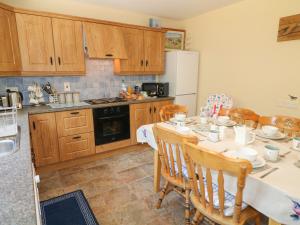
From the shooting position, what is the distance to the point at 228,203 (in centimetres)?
125

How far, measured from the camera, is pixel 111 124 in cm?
302

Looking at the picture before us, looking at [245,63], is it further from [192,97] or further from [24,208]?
[24,208]

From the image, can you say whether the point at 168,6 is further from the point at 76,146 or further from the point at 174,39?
the point at 76,146

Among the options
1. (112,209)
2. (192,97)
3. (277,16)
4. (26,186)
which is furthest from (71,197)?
(277,16)

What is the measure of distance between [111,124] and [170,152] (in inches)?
66.6

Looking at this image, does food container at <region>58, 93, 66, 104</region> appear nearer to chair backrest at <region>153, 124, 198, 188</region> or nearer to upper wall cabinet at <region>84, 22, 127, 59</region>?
upper wall cabinet at <region>84, 22, 127, 59</region>

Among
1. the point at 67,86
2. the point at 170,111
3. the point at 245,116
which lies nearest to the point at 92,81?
the point at 67,86

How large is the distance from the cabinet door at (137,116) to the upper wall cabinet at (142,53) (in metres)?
0.64

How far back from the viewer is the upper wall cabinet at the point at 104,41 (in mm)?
2785

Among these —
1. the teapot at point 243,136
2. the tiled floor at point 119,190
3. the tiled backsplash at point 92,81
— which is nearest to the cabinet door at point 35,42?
the tiled backsplash at point 92,81

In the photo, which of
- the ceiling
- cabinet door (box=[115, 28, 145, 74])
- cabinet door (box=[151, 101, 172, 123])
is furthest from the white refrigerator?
the ceiling

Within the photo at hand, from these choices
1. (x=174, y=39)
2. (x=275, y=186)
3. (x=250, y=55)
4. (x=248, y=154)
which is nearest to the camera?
(x=275, y=186)

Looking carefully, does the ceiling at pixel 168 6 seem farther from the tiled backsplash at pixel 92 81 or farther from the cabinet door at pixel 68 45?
the tiled backsplash at pixel 92 81

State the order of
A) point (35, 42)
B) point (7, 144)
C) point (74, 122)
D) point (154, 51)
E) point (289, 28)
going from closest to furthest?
point (7, 144) < point (289, 28) < point (35, 42) < point (74, 122) < point (154, 51)
